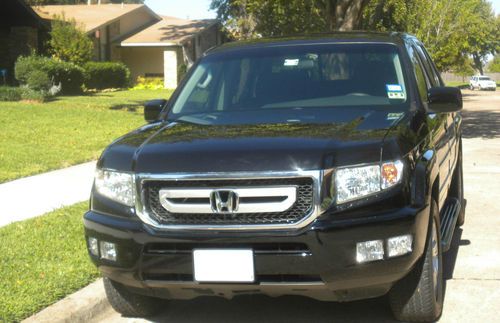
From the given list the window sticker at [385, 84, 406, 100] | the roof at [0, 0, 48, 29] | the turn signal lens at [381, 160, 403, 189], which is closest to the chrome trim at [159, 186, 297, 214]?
the turn signal lens at [381, 160, 403, 189]

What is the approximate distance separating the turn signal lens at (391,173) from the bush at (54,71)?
2348 cm

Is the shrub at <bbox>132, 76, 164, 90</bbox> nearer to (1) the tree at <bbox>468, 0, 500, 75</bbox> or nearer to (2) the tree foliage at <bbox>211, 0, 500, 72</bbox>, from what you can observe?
(2) the tree foliage at <bbox>211, 0, 500, 72</bbox>

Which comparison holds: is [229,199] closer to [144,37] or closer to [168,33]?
[144,37]

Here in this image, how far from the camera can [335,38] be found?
5855mm

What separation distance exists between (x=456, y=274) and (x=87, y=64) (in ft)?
98.5

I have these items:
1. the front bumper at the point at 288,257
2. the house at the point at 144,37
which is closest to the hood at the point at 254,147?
the front bumper at the point at 288,257

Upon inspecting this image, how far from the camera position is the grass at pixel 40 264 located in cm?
487

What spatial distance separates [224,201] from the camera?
4004mm

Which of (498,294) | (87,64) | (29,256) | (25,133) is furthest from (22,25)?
(498,294)

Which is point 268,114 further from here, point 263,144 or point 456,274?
point 456,274

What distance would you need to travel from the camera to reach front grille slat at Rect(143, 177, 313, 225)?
3930 millimetres

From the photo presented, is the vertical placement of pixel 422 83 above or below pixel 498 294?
above

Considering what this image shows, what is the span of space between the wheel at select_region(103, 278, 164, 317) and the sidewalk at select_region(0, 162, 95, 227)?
3.03 metres

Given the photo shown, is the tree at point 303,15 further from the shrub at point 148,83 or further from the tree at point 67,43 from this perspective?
the shrub at point 148,83
